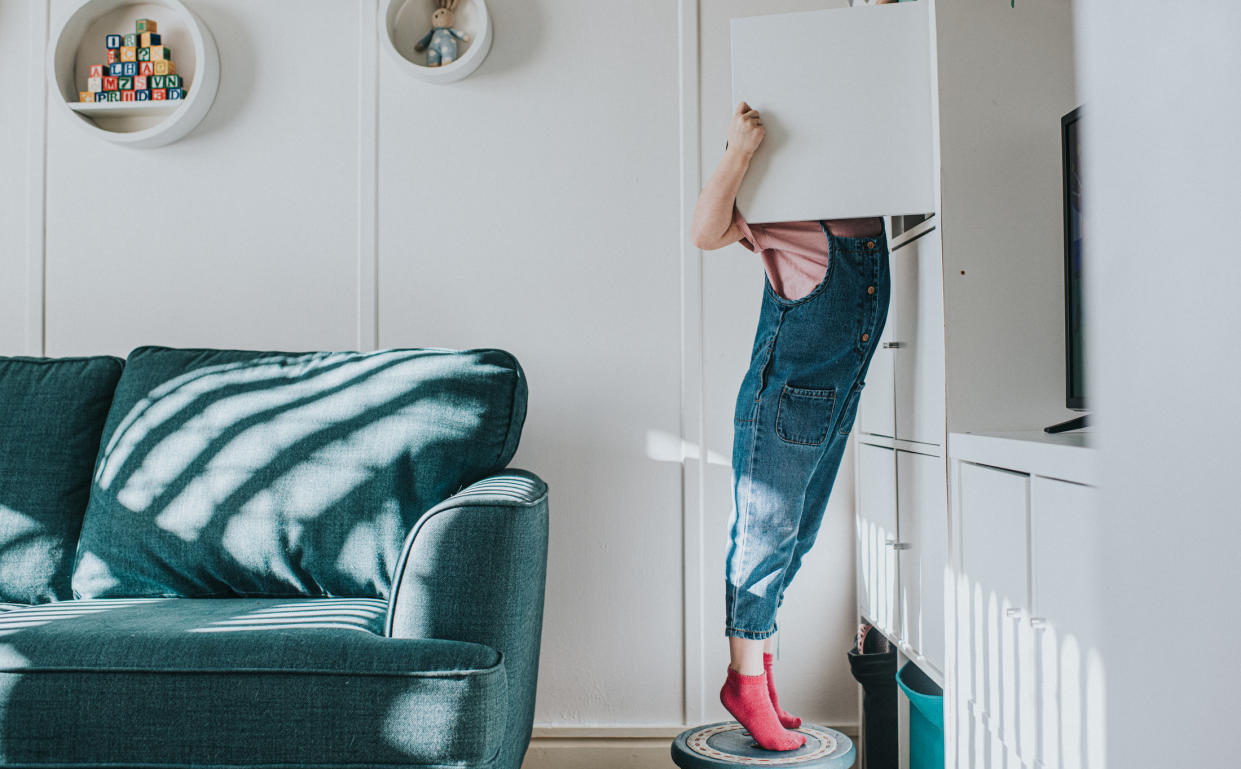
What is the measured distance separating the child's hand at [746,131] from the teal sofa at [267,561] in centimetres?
60

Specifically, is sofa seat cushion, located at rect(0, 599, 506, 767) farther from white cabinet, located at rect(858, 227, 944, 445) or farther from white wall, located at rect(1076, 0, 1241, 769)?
white wall, located at rect(1076, 0, 1241, 769)

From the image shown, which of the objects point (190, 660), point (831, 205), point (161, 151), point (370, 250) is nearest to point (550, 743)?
point (190, 660)

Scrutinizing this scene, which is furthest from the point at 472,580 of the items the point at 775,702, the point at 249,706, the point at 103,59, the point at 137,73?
the point at 103,59

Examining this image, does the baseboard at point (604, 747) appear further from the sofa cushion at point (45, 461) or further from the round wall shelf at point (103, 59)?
the round wall shelf at point (103, 59)

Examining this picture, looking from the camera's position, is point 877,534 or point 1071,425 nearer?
point 1071,425

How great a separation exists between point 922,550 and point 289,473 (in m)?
1.13

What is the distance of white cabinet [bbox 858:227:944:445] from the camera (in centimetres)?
140

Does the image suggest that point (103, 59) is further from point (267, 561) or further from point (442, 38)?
point (267, 561)

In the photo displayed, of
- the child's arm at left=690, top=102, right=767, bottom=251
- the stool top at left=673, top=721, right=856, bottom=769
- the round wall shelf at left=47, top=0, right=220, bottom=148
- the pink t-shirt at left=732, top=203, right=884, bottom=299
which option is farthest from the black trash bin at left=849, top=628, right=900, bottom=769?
the round wall shelf at left=47, top=0, right=220, bottom=148

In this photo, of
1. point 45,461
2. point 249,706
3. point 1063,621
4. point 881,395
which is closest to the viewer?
point 1063,621

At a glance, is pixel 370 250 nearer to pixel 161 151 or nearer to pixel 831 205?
pixel 161 151

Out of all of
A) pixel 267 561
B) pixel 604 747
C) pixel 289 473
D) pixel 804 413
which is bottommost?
pixel 604 747

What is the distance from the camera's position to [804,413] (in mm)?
1541

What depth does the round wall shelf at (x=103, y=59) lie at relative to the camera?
2037 millimetres
